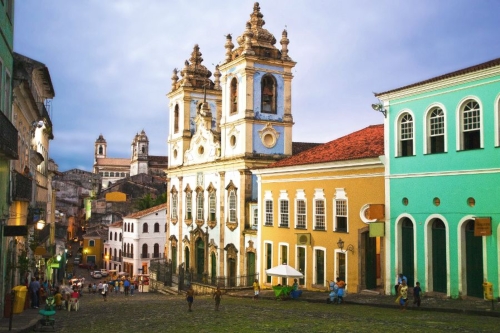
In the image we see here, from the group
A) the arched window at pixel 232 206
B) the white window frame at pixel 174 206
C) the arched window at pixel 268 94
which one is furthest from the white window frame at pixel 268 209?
the white window frame at pixel 174 206

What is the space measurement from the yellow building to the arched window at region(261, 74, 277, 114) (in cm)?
585

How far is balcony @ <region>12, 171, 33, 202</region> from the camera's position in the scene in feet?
61.3

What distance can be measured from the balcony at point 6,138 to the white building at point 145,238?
4911cm

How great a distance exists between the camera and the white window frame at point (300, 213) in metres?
29.0

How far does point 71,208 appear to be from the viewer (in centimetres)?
9662

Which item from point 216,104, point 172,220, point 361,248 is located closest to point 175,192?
point 172,220

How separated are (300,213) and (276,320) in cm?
1196

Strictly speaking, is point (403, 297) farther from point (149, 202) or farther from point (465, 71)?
point (149, 202)

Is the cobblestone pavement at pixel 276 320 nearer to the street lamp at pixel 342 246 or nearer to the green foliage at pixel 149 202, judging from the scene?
the street lamp at pixel 342 246

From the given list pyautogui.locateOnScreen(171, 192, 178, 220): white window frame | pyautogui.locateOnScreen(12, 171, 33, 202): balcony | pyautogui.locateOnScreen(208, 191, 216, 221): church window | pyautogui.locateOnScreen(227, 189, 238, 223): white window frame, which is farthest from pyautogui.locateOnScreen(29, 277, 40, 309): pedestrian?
pyautogui.locateOnScreen(171, 192, 178, 220): white window frame

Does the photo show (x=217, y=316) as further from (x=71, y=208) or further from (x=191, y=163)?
(x=71, y=208)

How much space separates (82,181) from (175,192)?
84.0 meters

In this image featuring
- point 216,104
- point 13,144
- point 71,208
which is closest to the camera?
point 13,144

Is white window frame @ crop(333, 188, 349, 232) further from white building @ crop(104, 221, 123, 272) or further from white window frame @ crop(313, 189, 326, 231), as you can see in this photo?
white building @ crop(104, 221, 123, 272)
